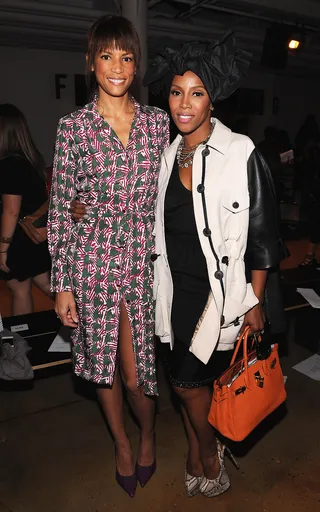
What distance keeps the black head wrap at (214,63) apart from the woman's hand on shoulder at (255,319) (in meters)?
0.85

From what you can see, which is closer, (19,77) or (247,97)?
(19,77)

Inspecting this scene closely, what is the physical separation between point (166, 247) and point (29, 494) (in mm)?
1378

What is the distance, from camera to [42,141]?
9.97 metres

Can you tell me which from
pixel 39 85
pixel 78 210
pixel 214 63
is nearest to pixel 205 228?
pixel 78 210

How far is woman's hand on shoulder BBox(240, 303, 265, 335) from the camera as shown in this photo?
1.98 meters

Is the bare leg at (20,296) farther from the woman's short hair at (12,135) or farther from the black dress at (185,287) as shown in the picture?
the black dress at (185,287)

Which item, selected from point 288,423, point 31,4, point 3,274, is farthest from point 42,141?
point 288,423

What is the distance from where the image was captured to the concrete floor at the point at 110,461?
223 centimetres

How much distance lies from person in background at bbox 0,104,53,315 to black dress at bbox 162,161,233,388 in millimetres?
1515

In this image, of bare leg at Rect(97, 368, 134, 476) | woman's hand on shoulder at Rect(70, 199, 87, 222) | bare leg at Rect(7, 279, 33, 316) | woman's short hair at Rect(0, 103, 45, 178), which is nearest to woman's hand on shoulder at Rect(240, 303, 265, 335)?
bare leg at Rect(97, 368, 134, 476)

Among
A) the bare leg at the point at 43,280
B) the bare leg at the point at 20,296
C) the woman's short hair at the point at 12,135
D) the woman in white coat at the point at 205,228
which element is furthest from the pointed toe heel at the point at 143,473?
the woman's short hair at the point at 12,135

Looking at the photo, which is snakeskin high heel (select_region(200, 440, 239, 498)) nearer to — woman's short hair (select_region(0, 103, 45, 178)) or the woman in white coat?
the woman in white coat

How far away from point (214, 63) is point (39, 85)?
8686 mm

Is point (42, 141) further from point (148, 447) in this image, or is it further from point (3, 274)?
point (148, 447)
